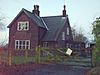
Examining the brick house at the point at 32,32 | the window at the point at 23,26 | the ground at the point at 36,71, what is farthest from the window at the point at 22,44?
the ground at the point at 36,71

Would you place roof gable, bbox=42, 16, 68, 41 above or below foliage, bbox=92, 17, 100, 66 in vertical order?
above

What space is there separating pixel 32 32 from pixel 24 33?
152 cm

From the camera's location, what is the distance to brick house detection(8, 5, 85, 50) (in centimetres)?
3547

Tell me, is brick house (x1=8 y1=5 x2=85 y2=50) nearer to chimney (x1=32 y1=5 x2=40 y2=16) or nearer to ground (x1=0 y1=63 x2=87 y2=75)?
chimney (x1=32 y1=5 x2=40 y2=16)

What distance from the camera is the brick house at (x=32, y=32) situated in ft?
116

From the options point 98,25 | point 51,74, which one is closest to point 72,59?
point 98,25

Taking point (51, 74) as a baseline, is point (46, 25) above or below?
above

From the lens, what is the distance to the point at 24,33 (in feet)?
118

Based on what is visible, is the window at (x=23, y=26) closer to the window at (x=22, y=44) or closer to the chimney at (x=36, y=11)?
the window at (x=22, y=44)

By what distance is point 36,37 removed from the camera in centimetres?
3550


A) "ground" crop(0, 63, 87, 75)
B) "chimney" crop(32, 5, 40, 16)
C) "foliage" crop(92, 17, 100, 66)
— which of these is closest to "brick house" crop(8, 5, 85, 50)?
"chimney" crop(32, 5, 40, 16)

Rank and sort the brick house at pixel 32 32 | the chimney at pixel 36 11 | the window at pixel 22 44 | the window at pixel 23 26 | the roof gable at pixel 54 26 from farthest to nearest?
the chimney at pixel 36 11
the window at pixel 23 26
the window at pixel 22 44
the roof gable at pixel 54 26
the brick house at pixel 32 32

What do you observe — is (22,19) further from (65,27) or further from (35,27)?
(65,27)

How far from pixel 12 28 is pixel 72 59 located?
19386 millimetres
